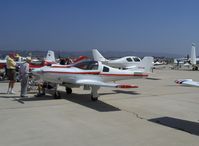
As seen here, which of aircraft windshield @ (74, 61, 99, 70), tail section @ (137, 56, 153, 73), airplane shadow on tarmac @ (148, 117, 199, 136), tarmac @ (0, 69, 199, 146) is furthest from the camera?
tail section @ (137, 56, 153, 73)

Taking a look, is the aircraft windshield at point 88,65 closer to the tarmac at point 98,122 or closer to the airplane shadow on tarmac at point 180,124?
the tarmac at point 98,122

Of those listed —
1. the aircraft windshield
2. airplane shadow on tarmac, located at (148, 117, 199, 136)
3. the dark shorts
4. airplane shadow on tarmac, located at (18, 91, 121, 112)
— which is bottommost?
airplane shadow on tarmac, located at (148, 117, 199, 136)

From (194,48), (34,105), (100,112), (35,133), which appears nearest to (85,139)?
(35,133)

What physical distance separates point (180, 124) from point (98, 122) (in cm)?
220

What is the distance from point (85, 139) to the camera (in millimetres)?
6438

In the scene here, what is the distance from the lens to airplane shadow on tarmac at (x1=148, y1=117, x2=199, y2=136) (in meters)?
7.29

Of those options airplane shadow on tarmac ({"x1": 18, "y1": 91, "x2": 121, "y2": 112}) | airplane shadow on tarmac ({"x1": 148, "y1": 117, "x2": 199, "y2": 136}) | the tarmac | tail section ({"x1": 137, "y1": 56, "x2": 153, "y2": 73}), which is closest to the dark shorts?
the tarmac

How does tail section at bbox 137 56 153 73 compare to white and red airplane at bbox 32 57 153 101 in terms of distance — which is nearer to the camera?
white and red airplane at bbox 32 57 153 101

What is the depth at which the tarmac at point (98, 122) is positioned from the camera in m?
6.38

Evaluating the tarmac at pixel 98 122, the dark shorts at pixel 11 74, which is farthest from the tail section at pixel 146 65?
the dark shorts at pixel 11 74

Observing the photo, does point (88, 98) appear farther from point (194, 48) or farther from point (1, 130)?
point (194, 48)

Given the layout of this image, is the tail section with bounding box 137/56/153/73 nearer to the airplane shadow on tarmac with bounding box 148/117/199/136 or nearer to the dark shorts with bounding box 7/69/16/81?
the dark shorts with bounding box 7/69/16/81

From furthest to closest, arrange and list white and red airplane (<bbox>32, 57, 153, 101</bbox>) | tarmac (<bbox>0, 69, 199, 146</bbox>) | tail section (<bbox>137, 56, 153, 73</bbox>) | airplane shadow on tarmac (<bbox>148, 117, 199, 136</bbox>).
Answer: tail section (<bbox>137, 56, 153, 73</bbox>) → white and red airplane (<bbox>32, 57, 153, 101</bbox>) → airplane shadow on tarmac (<bbox>148, 117, 199, 136</bbox>) → tarmac (<bbox>0, 69, 199, 146</bbox>)

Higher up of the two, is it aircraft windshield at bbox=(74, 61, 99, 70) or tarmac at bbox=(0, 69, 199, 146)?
aircraft windshield at bbox=(74, 61, 99, 70)
